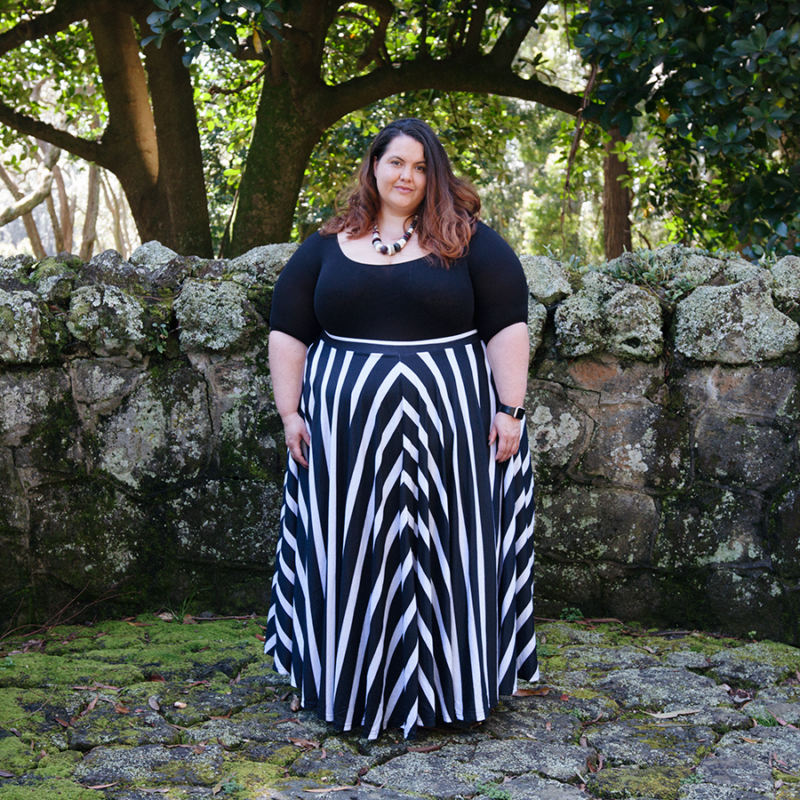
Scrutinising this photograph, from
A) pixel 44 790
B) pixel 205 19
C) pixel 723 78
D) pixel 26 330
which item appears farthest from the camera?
pixel 723 78

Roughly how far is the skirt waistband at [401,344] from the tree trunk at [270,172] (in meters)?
3.32

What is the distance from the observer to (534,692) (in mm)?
2949

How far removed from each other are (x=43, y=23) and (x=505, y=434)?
4606 mm

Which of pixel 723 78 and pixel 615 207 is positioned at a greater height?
pixel 615 207

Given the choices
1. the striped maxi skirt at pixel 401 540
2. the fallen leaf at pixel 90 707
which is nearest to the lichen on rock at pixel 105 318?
the striped maxi skirt at pixel 401 540

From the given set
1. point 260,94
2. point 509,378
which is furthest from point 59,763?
point 260,94

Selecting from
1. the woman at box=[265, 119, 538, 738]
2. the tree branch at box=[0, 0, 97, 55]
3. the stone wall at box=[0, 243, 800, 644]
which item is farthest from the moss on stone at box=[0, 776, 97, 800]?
the tree branch at box=[0, 0, 97, 55]

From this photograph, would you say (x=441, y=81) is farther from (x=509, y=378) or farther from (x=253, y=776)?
(x=253, y=776)

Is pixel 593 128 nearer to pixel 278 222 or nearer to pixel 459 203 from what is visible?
pixel 278 222

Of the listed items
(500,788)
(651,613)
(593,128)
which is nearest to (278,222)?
(593,128)

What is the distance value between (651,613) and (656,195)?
4265 mm

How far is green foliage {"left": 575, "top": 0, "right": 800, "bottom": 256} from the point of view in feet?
13.1

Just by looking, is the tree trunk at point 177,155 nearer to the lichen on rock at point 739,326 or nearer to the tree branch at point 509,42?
the tree branch at point 509,42

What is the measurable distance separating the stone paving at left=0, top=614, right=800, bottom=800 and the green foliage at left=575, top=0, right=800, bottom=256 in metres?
2.15
